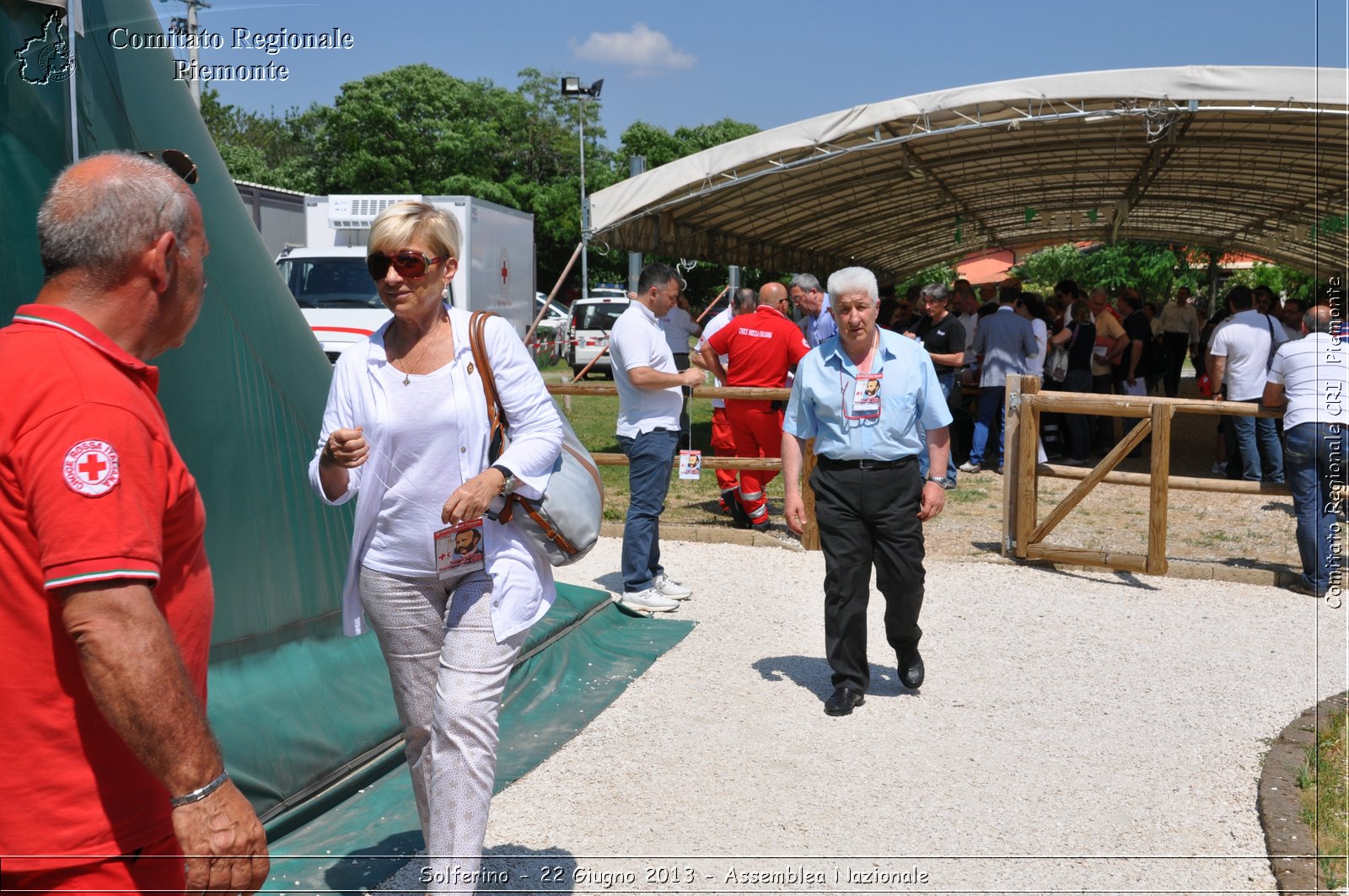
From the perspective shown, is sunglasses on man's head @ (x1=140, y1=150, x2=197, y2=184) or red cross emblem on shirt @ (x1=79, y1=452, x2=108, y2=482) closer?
red cross emblem on shirt @ (x1=79, y1=452, x2=108, y2=482)

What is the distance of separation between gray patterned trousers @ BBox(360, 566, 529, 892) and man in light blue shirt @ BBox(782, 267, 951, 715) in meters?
2.36

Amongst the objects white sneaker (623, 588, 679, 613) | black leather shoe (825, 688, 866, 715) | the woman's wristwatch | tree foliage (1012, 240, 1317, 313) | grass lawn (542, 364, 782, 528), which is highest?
tree foliage (1012, 240, 1317, 313)

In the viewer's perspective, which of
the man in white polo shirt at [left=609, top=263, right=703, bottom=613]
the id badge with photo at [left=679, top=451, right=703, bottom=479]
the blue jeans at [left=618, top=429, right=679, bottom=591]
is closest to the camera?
the man in white polo shirt at [left=609, top=263, right=703, bottom=613]

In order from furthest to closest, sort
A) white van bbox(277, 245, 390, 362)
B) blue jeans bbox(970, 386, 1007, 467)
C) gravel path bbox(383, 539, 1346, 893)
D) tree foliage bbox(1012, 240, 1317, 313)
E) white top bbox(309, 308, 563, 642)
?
1. tree foliage bbox(1012, 240, 1317, 313)
2. white van bbox(277, 245, 390, 362)
3. blue jeans bbox(970, 386, 1007, 467)
4. gravel path bbox(383, 539, 1346, 893)
5. white top bbox(309, 308, 563, 642)

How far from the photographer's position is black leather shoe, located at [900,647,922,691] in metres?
5.60

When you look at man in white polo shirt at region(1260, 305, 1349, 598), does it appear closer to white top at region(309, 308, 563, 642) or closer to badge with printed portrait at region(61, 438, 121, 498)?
white top at region(309, 308, 563, 642)

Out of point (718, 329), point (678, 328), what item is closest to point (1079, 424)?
point (678, 328)

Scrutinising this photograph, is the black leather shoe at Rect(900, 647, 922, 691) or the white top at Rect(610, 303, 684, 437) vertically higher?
the white top at Rect(610, 303, 684, 437)

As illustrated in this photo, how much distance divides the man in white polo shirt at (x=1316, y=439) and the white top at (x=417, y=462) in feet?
20.3

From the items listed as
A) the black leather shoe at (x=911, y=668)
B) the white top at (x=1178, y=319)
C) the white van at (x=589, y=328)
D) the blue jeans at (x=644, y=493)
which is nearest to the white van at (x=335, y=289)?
the white van at (x=589, y=328)

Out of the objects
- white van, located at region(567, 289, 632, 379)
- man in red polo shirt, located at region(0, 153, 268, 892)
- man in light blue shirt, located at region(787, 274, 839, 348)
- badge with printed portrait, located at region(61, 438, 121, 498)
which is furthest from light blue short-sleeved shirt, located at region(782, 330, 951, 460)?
white van, located at region(567, 289, 632, 379)

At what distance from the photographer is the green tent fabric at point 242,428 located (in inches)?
135

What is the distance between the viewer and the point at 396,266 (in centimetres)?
302

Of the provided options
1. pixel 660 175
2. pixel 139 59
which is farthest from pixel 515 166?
pixel 139 59
